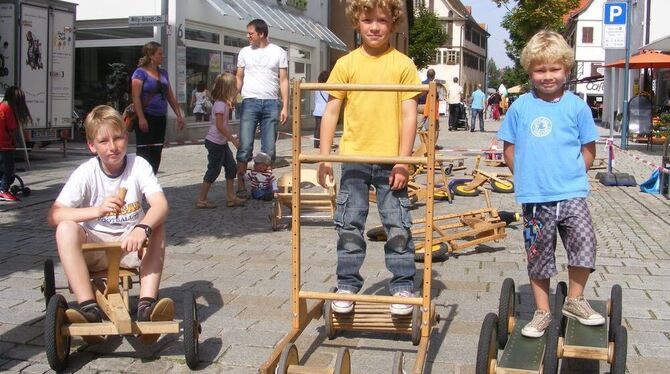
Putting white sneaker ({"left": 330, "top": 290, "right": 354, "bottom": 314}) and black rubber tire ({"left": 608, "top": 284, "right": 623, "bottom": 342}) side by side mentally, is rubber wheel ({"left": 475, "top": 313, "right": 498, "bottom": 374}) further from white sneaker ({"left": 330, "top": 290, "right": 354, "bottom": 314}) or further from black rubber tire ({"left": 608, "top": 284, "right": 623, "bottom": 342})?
white sneaker ({"left": 330, "top": 290, "right": 354, "bottom": 314})

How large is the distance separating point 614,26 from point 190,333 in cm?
1472

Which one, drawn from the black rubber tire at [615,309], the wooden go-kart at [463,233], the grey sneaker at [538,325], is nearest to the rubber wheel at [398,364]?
the grey sneaker at [538,325]

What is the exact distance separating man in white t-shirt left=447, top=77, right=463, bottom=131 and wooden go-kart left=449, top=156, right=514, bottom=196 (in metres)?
15.6

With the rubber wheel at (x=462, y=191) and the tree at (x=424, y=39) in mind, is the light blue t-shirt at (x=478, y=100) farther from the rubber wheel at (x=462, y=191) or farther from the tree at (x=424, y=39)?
the tree at (x=424, y=39)

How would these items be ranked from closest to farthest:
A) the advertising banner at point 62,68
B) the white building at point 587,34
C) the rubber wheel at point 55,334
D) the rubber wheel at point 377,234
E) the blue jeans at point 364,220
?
the rubber wheel at point 55,334, the blue jeans at point 364,220, the rubber wheel at point 377,234, the advertising banner at point 62,68, the white building at point 587,34

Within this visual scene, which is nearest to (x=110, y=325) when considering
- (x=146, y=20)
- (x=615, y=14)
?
(x=615, y=14)

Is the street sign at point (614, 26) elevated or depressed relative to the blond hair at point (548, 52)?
elevated

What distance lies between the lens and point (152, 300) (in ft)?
14.3

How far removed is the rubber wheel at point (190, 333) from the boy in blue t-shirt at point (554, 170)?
5.37 ft

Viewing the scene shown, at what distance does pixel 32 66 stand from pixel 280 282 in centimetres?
1135

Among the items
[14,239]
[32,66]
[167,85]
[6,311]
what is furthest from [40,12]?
[6,311]

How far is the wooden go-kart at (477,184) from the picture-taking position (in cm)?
1068

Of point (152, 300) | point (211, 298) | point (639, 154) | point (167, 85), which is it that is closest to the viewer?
point (152, 300)

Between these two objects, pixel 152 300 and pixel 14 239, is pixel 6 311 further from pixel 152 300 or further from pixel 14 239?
pixel 14 239
